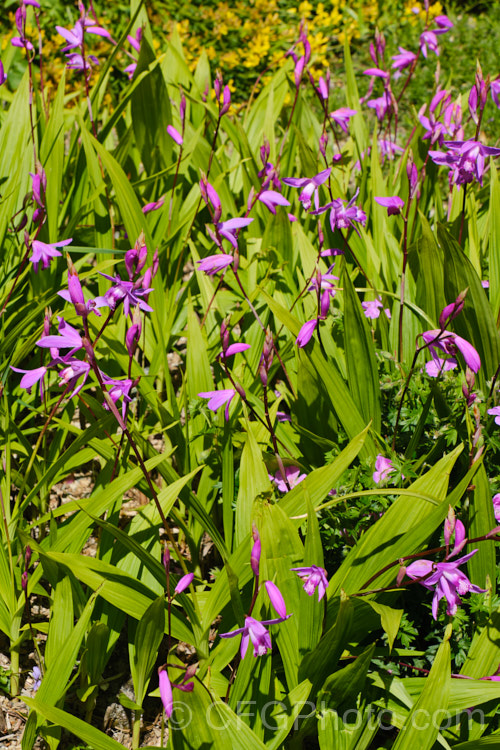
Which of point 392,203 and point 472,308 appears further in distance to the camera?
point 472,308

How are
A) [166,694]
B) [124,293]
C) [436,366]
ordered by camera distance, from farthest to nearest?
1. [436,366]
2. [124,293]
3. [166,694]

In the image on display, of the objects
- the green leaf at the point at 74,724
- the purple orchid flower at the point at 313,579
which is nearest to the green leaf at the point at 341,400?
the purple orchid flower at the point at 313,579

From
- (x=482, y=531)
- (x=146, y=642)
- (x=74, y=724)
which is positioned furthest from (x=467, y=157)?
(x=74, y=724)

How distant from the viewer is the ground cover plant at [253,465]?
138 centimetres

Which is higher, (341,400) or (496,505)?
(341,400)

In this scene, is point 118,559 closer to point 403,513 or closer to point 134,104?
point 403,513

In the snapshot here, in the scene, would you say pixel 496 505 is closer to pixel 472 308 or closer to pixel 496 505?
pixel 496 505

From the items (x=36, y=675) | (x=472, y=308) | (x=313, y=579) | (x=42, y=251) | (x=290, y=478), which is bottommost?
(x=36, y=675)

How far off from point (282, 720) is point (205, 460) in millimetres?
709

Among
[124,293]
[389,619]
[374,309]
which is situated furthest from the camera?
[374,309]

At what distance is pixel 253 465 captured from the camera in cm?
164

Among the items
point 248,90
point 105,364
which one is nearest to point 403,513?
point 105,364

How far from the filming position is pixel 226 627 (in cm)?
159

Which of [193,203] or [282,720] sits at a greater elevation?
[193,203]
